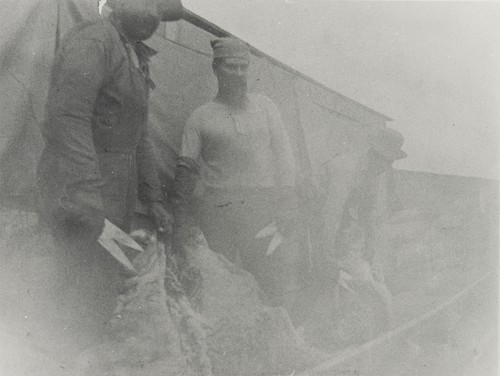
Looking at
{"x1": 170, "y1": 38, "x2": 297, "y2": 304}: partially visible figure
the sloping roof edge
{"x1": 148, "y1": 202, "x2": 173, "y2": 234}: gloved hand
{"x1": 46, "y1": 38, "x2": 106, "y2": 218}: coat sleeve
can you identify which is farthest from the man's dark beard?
{"x1": 46, "y1": 38, "x2": 106, "y2": 218}: coat sleeve

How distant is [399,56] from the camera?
3355mm

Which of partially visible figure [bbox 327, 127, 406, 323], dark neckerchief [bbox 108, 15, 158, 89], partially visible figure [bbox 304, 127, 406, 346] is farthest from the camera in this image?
partially visible figure [bbox 327, 127, 406, 323]

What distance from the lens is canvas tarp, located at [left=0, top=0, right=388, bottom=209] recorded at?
186 cm

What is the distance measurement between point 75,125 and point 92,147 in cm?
9

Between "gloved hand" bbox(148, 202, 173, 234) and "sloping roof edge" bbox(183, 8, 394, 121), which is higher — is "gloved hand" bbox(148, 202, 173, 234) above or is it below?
below

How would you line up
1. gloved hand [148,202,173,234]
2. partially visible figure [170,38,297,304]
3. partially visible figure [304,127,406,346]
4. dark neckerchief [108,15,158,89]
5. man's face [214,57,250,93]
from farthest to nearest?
partially visible figure [304,127,406,346]
man's face [214,57,250,93]
partially visible figure [170,38,297,304]
gloved hand [148,202,173,234]
dark neckerchief [108,15,158,89]

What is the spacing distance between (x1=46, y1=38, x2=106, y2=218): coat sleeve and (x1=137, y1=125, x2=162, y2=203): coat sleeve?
346 mm

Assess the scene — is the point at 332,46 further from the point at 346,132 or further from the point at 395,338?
the point at 395,338

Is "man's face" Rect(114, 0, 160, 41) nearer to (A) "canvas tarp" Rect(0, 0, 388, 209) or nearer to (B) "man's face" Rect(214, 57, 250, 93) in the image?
(A) "canvas tarp" Rect(0, 0, 388, 209)

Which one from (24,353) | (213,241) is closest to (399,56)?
(213,241)

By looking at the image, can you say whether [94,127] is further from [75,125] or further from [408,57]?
[408,57]

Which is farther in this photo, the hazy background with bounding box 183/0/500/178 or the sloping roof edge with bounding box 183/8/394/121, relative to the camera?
the hazy background with bounding box 183/0/500/178

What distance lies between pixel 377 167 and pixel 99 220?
2.29 meters

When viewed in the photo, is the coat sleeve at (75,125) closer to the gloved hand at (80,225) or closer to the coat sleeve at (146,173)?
the gloved hand at (80,225)
